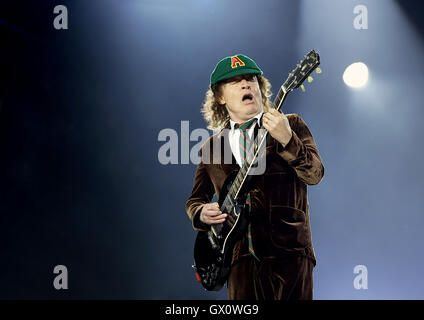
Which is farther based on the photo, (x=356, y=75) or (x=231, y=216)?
(x=356, y=75)

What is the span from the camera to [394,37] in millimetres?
3389

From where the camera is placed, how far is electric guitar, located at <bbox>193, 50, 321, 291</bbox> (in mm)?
1816

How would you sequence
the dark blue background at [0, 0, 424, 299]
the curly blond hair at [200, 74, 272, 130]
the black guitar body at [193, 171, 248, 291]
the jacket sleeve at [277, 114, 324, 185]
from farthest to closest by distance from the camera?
the dark blue background at [0, 0, 424, 299], the curly blond hair at [200, 74, 272, 130], the black guitar body at [193, 171, 248, 291], the jacket sleeve at [277, 114, 324, 185]

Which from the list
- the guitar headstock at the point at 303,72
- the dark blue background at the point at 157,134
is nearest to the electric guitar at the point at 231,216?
the guitar headstock at the point at 303,72

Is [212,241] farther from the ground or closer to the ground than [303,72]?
closer to the ground

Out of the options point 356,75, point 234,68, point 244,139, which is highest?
point 356,75

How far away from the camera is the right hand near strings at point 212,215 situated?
2.02 m

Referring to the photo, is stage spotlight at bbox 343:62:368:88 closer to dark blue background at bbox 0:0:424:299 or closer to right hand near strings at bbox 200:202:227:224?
dark blue background at bbox 0:0:424:299

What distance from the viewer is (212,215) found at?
2055mm

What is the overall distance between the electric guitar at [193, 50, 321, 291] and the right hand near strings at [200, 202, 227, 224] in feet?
0.08

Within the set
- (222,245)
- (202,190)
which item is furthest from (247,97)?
(222,245)

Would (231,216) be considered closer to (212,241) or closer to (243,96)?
(212,241)

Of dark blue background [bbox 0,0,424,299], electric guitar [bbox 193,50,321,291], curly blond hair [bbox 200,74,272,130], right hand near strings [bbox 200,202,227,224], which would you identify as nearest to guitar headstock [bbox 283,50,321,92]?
electric guitar [bbox 193,50,321,291]

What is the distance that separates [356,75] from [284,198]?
6.35ft
